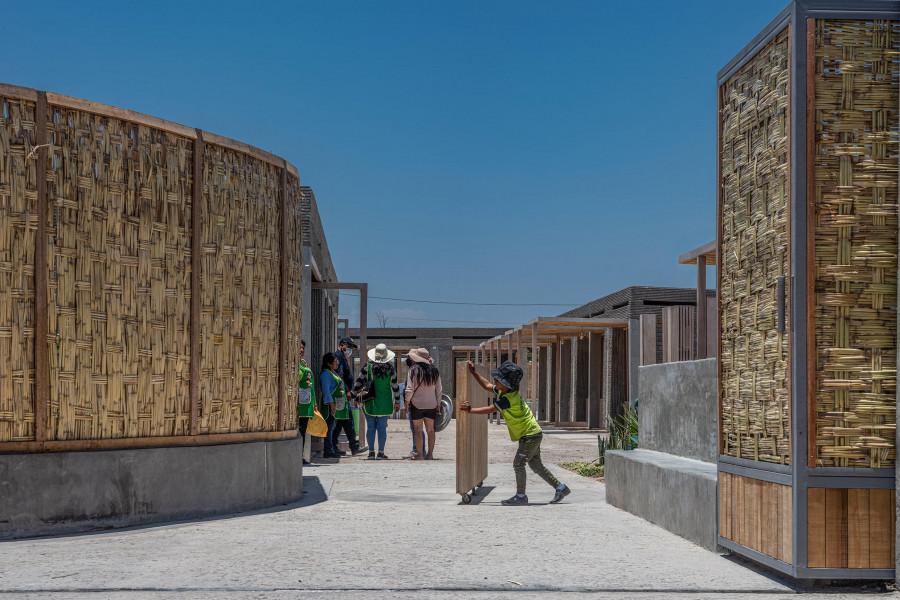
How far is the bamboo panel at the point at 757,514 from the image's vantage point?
5.36m

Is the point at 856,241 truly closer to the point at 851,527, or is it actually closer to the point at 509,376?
the point at 851,527

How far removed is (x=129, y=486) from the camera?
7.27 meters

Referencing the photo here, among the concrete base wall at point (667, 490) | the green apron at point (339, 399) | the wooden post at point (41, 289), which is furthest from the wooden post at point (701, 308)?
the wooden post at point (41, 289)

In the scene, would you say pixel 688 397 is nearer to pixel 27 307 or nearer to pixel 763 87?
pixel 763 87

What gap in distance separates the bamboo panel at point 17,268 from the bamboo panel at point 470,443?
341 cm

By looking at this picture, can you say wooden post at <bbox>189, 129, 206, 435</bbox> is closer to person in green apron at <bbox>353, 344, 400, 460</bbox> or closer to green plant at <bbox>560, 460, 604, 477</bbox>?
green plant at <bbox>560, 460, 604, 477</bbox>

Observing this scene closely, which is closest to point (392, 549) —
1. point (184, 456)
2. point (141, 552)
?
point (141, 552)

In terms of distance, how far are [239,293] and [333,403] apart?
5.42 meters

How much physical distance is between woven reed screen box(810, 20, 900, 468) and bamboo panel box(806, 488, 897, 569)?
0.57 feet

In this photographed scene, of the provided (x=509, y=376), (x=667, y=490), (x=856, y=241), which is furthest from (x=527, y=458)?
(x=856, y=241)

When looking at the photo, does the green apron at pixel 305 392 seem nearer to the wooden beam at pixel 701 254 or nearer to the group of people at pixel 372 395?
the group of people at pixel 372 395

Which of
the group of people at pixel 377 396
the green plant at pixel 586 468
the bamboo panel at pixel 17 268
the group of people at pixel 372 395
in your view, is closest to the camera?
the bamboo panel at pixel 17 268

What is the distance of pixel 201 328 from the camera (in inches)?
307

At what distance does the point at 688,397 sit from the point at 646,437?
52.7 inches
